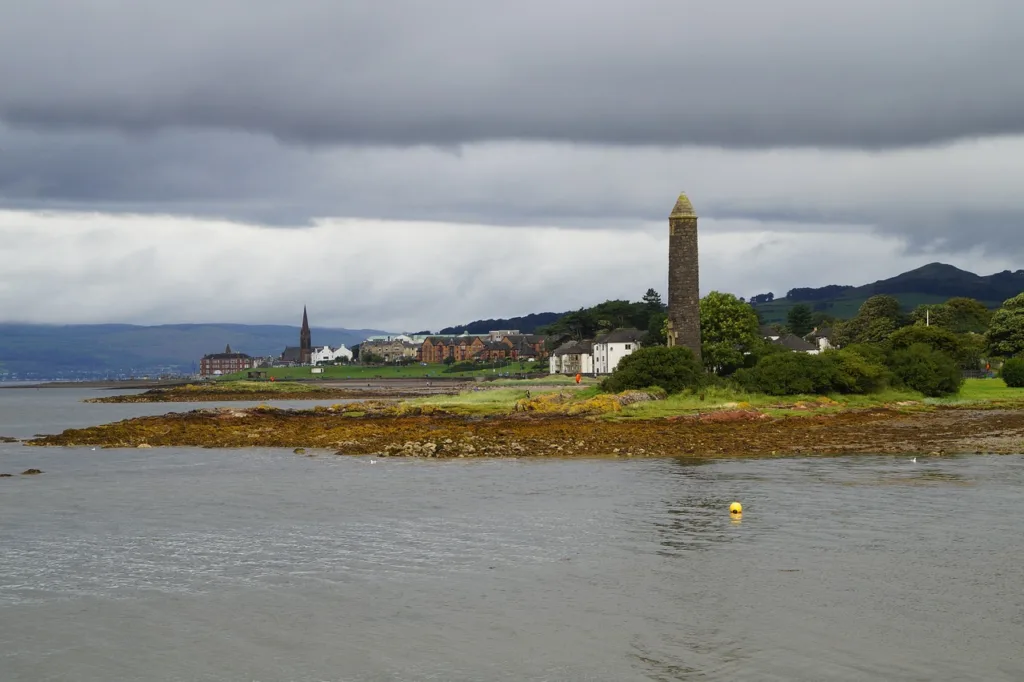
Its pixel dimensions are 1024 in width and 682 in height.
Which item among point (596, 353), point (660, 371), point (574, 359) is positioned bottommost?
point (660, 371)

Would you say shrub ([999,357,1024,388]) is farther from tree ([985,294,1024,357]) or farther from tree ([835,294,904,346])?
tree ([835,294,904,346])

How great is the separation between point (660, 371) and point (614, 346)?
88.8m

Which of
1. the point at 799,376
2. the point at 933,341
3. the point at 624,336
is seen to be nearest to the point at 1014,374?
the point at 933,341

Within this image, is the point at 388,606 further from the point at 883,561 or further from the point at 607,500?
the point at 607,500

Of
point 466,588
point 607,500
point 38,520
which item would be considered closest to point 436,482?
point 607,500

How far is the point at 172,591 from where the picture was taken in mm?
22453

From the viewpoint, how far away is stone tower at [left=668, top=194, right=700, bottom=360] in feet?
272

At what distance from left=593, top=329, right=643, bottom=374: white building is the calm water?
123096mm

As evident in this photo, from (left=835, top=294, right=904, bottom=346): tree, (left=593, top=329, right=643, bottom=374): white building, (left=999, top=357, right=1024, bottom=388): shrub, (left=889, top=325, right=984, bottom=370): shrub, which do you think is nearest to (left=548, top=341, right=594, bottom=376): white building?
(left=593, top=329, right=643, bottom=374): white building

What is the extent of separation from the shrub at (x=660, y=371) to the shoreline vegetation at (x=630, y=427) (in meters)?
1.81

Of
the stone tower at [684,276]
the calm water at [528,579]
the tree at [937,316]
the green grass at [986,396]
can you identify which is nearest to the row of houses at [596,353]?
the tree at [937,316]

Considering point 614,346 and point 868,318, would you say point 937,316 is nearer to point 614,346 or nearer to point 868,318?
point 868,318

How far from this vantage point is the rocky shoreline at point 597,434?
47000 mm

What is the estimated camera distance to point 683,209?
8331 cm
